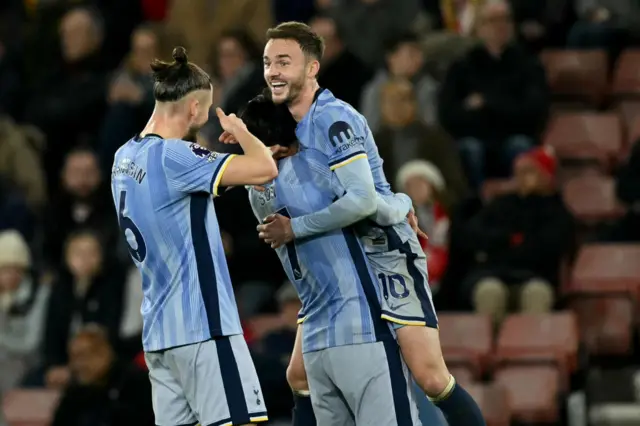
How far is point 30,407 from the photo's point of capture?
10.6 meters

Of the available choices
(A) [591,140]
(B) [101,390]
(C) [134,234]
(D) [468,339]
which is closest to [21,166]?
(B) [101,390]

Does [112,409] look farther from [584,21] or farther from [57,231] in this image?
[584,21]

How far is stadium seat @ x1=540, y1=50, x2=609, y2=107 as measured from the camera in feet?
40.5

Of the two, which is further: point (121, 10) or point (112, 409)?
point (121, 10)

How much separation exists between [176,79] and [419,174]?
15.0 feet

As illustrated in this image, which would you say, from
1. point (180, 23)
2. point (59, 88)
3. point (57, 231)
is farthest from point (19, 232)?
point (180, 23)

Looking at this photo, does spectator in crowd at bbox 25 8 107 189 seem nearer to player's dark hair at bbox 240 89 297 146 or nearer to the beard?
player's dark hair at bbox 240 89 297 146

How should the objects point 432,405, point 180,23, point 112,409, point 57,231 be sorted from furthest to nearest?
point 180,23 → point 57,231 → point 112,409 → point 432,405

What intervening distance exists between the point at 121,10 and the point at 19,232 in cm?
247

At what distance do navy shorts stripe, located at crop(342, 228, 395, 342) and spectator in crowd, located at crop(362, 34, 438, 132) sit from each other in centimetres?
508

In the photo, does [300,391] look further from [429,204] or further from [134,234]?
[429,204]

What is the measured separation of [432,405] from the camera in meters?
6.98

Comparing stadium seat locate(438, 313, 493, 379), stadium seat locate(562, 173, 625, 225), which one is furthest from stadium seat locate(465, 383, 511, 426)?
stadium seat locate(562, 173, 625, 225)

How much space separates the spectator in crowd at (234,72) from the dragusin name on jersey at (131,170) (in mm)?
5322
